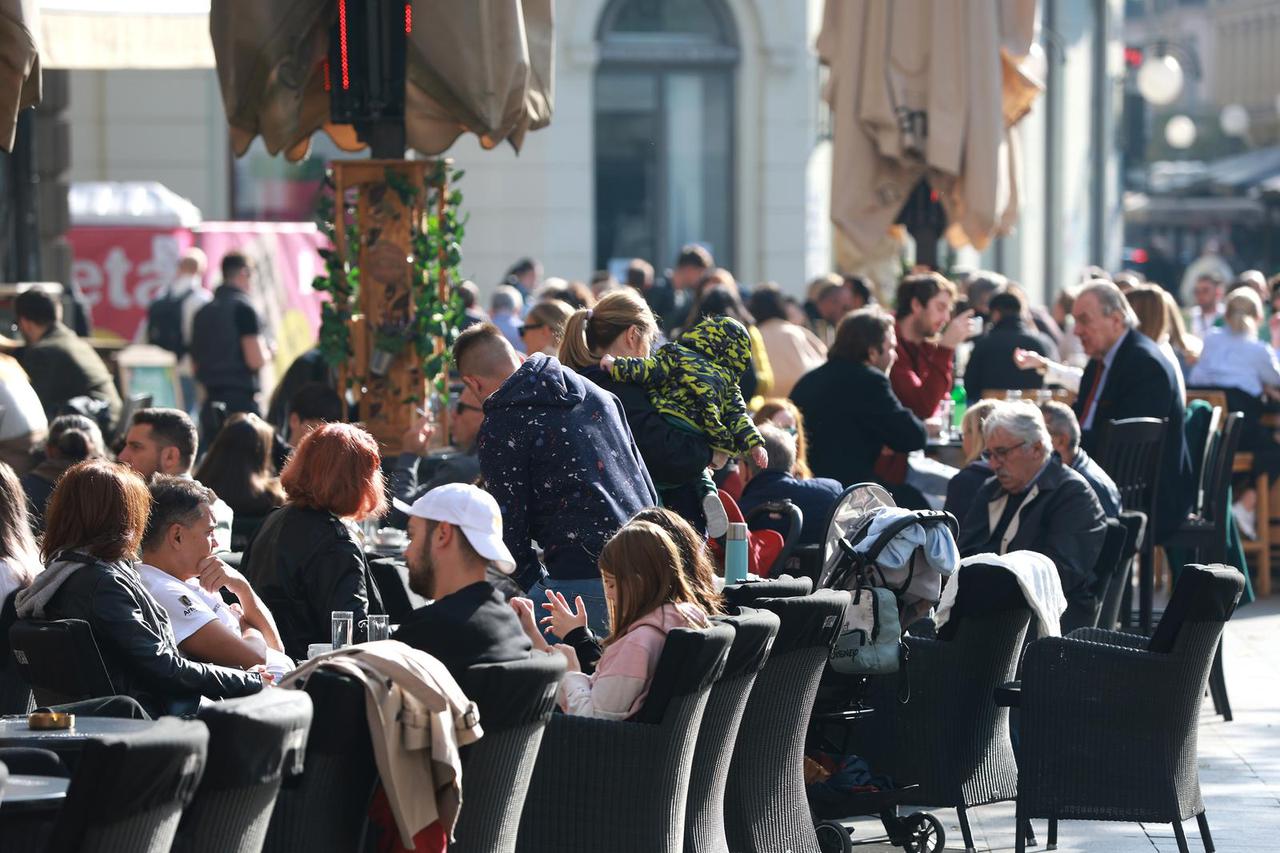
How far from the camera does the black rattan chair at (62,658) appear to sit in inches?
211

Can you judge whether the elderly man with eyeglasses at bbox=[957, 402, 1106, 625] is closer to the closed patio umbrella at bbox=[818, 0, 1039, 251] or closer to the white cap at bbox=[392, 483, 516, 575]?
the white cap at bbox=[392, 483, 516, 575]

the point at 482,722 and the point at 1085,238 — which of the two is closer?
the point at 482,722

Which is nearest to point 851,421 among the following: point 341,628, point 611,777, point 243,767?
point 341,628

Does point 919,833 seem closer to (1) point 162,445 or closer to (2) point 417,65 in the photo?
(1) point 162,445

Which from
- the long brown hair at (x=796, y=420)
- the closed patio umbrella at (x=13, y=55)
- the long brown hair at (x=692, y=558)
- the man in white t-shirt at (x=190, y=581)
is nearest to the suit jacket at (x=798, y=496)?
the long brown hair at (x=796, y=420)

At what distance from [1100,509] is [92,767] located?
4.84 metres

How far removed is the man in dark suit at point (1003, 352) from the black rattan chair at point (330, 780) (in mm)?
8315

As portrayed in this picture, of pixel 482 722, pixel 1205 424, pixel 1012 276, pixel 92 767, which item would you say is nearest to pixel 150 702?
pixel 482 722

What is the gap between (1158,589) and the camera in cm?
1255

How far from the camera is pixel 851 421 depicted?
9258 millimetres

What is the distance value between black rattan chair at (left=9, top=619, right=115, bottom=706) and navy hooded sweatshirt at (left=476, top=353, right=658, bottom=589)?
1.37 m

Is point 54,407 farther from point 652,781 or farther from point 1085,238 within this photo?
point 1085,238

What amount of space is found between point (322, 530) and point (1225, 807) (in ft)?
10.9

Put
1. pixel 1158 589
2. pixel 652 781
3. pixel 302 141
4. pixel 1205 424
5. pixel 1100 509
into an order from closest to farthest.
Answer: pixel 652 781
pixel 1100 509
pixel 302 141
pixel 1205 424
pixel 1158 589
